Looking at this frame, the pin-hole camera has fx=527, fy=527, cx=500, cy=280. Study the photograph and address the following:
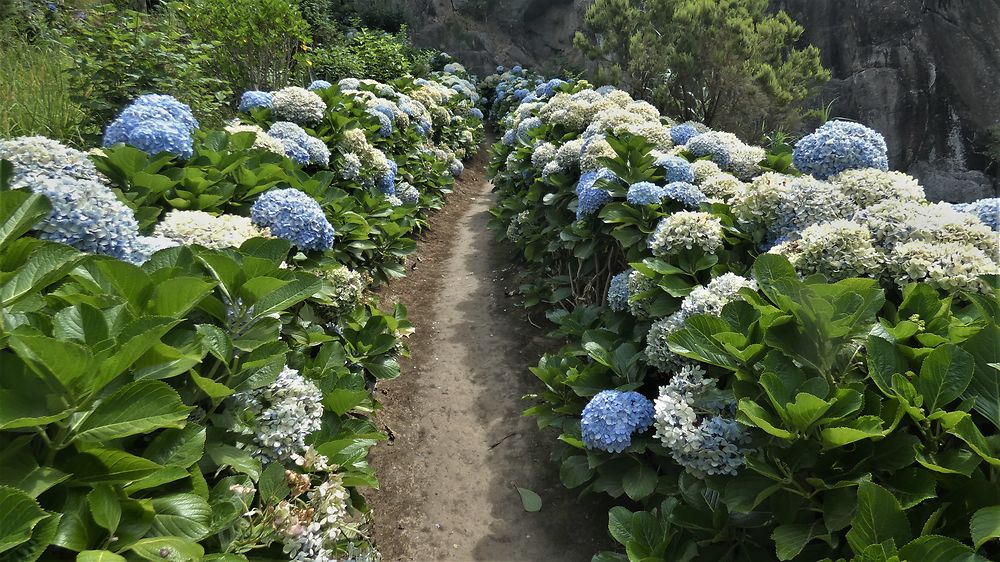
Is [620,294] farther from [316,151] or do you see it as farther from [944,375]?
[316,151]

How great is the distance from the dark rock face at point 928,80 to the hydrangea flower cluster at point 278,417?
48.0 feet

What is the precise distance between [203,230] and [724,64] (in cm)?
553

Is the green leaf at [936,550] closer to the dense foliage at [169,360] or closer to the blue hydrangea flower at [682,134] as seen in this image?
the dense foliage at [169,360]

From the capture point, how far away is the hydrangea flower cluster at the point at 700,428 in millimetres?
1735

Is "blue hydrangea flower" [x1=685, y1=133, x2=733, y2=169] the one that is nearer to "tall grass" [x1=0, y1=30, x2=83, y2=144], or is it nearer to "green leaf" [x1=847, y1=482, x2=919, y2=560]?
"green leaf" [x1=847, y1=482, x2=919, y2=560]


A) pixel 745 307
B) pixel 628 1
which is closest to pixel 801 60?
pixel 628 1

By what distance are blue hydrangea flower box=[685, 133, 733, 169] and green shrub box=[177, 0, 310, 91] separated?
13.7 ft

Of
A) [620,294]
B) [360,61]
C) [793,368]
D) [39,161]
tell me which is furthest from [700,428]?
[360,61]

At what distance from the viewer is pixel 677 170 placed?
322cm

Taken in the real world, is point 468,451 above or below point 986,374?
below

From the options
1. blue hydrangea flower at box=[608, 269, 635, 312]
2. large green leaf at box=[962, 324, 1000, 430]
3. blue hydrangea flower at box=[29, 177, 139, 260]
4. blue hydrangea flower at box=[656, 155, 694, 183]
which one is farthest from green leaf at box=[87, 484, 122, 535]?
blue hydrangea flower at box=[656, 155, 694, 183]

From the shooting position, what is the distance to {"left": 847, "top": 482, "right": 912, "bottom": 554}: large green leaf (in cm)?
120

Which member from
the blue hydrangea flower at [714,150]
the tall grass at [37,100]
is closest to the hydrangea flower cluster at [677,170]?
the blue hydrangea flower at [714,150]

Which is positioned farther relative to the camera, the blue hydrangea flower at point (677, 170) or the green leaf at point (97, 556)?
the blue hydrangea flower at point (677, 170)
